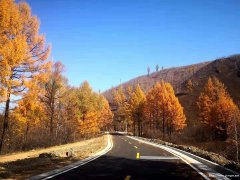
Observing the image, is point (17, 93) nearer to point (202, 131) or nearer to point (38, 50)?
point (38, 50)

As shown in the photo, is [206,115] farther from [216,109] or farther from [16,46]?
[16,46]

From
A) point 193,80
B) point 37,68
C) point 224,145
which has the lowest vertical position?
point 224,145

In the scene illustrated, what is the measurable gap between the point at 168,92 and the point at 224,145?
22.4m

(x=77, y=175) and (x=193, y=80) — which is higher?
(x=193, y=80)

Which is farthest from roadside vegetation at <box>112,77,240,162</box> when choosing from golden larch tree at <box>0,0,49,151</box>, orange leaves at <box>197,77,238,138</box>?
golden larch tree at <box>0,0,49,151</box>

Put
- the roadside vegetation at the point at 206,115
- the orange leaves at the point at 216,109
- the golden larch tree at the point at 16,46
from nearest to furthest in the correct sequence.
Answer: the golden larch tree at the point at 16,46, the roadside vegetation at the point at 206,115, the orange leaves at the point at 216,109

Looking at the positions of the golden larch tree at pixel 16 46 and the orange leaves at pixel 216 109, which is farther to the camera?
the orange leaves at pixel 216 109

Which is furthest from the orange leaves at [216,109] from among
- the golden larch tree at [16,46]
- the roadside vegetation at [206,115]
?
the golden larch tree at [16,46]

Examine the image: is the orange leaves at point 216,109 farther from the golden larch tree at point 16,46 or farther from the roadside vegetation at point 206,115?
the golden larch tree at point 16,46

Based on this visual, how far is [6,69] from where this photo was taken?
1759 centimetres

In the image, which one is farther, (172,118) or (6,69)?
(172,118)

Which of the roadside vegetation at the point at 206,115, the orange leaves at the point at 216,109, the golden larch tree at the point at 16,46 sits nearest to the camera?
the golden larch tree at the point at 16,46

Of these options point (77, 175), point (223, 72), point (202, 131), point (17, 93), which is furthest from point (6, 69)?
point (223, 72)

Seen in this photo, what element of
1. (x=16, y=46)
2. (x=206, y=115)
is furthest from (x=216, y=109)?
(x=16, y=46)
